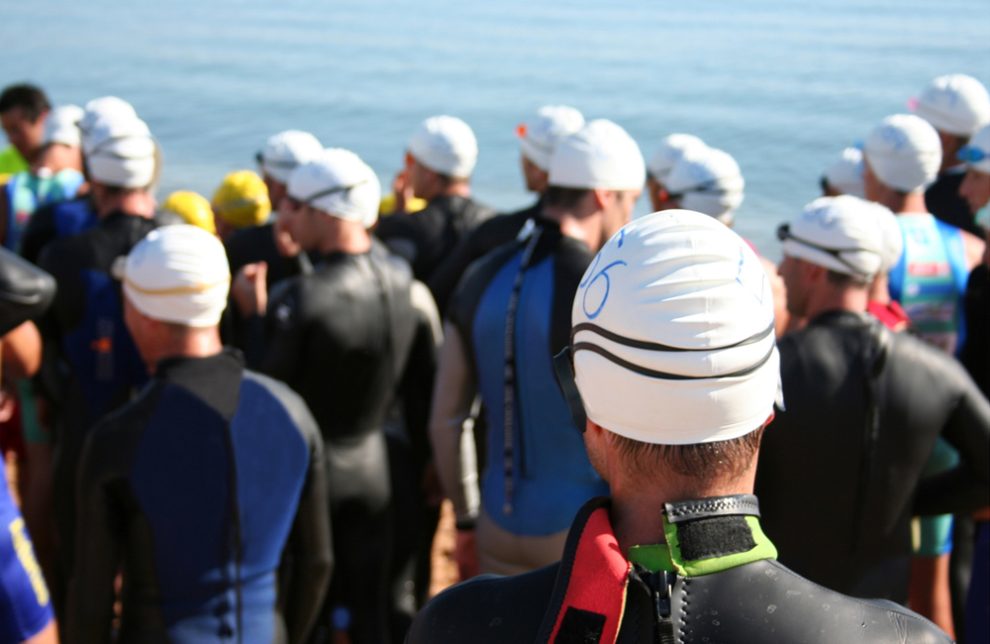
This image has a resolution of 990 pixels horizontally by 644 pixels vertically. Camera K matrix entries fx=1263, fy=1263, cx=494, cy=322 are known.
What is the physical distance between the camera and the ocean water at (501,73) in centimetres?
1899

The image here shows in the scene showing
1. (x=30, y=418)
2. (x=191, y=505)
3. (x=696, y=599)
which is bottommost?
(x=30, y=418)

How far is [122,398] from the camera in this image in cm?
515

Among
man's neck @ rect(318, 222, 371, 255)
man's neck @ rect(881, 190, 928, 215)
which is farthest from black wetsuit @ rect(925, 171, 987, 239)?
man's neck @ rect(318, 222, 371, 255)

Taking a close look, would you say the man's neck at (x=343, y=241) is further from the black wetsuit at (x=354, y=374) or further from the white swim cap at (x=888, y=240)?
the white swim cap at (x=888, y=240)

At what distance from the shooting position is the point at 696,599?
1.71 m

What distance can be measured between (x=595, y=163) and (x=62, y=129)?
13.5ft

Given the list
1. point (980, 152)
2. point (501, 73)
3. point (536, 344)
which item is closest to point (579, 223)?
point (536, 344)

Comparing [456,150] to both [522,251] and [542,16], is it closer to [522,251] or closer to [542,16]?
[522,251]

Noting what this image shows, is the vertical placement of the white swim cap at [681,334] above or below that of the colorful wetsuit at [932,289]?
above

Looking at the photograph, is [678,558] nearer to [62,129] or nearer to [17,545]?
[17,545]

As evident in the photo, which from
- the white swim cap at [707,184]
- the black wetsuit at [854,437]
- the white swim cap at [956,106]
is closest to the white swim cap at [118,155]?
the white swim cap at [707,184]

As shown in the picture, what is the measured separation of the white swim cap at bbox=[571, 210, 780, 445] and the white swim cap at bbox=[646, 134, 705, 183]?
417 centimetres

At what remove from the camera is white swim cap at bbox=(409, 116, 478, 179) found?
6543mm

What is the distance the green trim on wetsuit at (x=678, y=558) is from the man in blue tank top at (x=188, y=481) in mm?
1850
